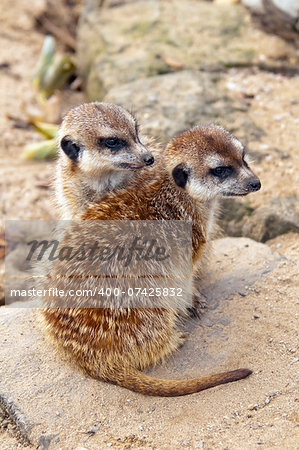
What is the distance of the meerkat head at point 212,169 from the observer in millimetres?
2975

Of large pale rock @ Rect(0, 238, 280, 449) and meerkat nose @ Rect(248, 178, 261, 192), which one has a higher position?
meerkat nose @ Rect(248, 178, 261, 192)

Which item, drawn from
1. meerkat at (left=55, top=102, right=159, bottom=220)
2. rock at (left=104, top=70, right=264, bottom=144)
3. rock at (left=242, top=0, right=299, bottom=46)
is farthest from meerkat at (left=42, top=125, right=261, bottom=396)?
rock at (left=242, top=0, right=299, bottom=46)

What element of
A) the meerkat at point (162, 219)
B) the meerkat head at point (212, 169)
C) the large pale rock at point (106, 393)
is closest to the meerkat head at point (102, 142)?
the meerkat at point (162, 219)

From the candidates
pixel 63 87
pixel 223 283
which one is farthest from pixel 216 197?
pixel 63 87

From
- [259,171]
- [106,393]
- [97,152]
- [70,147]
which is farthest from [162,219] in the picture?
[259,171]

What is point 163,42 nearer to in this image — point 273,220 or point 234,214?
point 234,214

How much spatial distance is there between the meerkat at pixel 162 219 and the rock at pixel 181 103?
60.3 inches

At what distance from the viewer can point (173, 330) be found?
9.41 feet

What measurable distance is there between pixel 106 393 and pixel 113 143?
152 cm

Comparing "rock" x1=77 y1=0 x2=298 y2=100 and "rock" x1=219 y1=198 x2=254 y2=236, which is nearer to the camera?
"rock" x1=219 y1=198 x2=254 y2=236

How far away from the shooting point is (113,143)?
328 centimetres

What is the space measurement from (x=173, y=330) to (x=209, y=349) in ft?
0.76

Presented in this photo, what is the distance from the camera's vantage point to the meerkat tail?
8.28 ft

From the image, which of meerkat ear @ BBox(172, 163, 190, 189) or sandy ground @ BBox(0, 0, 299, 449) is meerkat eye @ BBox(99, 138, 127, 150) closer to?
meerkat ear @ BBox(172, 163, 190, 189)
